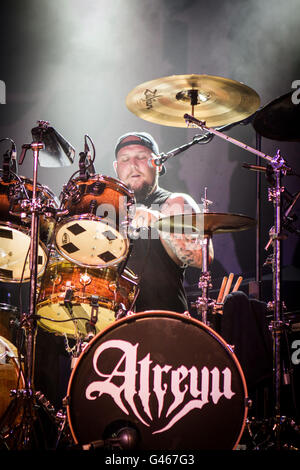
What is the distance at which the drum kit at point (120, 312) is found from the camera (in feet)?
7.22

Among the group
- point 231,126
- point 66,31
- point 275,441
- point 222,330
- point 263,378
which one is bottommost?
point 275,441

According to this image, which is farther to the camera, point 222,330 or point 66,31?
point 66,31

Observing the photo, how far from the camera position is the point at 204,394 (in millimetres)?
2225

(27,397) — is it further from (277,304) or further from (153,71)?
(153,71)

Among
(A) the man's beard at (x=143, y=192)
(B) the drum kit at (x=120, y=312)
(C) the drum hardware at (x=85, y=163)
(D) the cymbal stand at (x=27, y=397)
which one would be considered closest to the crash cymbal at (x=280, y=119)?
(B) the drum kit at (x=120, y=312)

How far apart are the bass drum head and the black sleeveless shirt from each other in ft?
4.53

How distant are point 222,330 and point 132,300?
1.97 feet

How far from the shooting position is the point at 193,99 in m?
3.09

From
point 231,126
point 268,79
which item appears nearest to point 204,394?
point 231,126

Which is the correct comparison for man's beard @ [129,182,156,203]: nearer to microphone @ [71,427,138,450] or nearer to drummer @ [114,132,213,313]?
drummer @ [114,132,213,313]

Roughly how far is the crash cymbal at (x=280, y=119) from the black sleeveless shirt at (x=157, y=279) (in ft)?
3.91

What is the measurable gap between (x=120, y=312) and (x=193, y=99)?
1362 millimetres

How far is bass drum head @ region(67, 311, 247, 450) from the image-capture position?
7.17ft

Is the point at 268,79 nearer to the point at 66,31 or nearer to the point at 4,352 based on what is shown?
the point at 66,31
